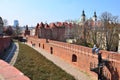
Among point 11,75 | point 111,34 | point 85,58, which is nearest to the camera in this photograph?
point 11,75

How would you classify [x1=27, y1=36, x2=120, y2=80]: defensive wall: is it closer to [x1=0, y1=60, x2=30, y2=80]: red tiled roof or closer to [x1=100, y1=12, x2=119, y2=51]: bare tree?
[x1=100, y1=12, x2=119, y2=51]: bare tree

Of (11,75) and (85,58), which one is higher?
(11,75)

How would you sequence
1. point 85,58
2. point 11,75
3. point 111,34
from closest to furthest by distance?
point 11,75, point 85,58, point 111,34

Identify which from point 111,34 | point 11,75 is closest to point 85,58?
point 111,34

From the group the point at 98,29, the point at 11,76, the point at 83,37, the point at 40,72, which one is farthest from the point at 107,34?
the point at 11,76

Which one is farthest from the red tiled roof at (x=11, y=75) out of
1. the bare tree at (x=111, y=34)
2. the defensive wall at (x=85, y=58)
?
the bare tree at (x=111, y=34)

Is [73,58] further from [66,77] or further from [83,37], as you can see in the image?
[83,37]

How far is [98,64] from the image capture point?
19.1m

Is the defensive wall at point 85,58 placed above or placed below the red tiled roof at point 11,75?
below

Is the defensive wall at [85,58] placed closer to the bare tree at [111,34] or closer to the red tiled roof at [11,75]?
the bare tree at [111,34]

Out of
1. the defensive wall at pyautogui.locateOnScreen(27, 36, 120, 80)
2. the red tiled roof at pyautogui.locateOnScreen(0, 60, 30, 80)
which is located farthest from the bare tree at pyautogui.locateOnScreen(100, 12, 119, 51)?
the red tiled roof at pyautogui.locateOnScreen(0, 60, 30, 80)

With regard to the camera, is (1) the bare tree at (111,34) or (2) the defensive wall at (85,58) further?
(1) the bare tree at (111,34)

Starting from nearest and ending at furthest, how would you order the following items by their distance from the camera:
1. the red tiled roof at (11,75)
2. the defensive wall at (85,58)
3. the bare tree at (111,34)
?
the red tiled roof at (11,75) < the defensive wall at (85,58) < the bare tree at (111,34)

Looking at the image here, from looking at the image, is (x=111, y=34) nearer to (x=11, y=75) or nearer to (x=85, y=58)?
(x=85, y=58)
